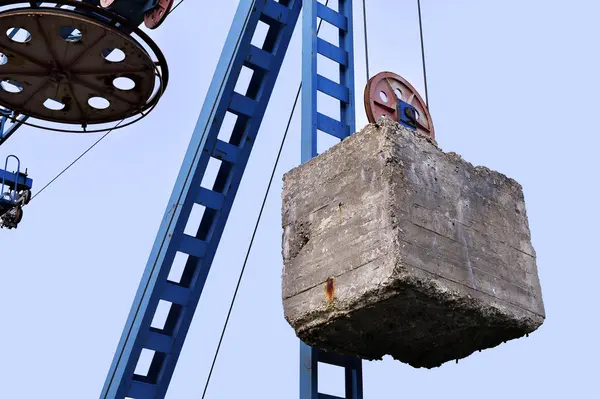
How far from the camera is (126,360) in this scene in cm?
830

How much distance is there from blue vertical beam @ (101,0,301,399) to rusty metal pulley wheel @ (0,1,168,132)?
30.4 inches

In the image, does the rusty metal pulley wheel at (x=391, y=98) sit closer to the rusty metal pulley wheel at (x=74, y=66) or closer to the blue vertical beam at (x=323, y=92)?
the blue vertical beam at (x=323, y=92)

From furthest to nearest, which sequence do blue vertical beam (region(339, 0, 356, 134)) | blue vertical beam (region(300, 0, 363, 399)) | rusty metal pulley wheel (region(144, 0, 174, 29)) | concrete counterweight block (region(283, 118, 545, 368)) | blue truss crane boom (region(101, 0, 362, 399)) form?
rusty metal pulley wheel (region(144, 0, 174, 29)) → blue truss crane boom (region(101, 0, 362, 399)) → blue vertical beam (region(339, 0, 356, 134)) → blue vertical beam (region(300, 0, 363, 399)) → concrete counterweight block (region(283, 118, 545, 368))

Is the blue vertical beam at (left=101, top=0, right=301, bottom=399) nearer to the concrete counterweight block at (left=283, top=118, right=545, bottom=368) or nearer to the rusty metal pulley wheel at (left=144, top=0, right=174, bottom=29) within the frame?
the rusty metal pulley wheel at (left=144, top=0, right=174, bottom=29)

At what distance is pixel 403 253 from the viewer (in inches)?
201

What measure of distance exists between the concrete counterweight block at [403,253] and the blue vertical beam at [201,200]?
2.57 m

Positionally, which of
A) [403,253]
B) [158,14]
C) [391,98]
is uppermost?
[158,14]

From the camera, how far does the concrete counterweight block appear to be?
5250 mm

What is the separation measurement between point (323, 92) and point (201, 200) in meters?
2.14

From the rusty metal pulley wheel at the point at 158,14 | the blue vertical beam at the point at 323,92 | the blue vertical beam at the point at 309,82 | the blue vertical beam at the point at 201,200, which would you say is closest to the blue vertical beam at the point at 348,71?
the blue vertical beam at the point at 323,92

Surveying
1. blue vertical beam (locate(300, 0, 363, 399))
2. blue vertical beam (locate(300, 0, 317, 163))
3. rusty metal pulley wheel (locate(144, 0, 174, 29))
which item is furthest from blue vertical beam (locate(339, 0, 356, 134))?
rusty metal pulley wheel (locate(144, 0, 174, 29))

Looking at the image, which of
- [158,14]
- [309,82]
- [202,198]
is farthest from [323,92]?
[158,14]

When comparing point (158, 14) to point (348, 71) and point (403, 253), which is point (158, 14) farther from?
point (403, 253)

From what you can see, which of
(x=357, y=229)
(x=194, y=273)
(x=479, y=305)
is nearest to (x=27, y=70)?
(x=194, y=273)
